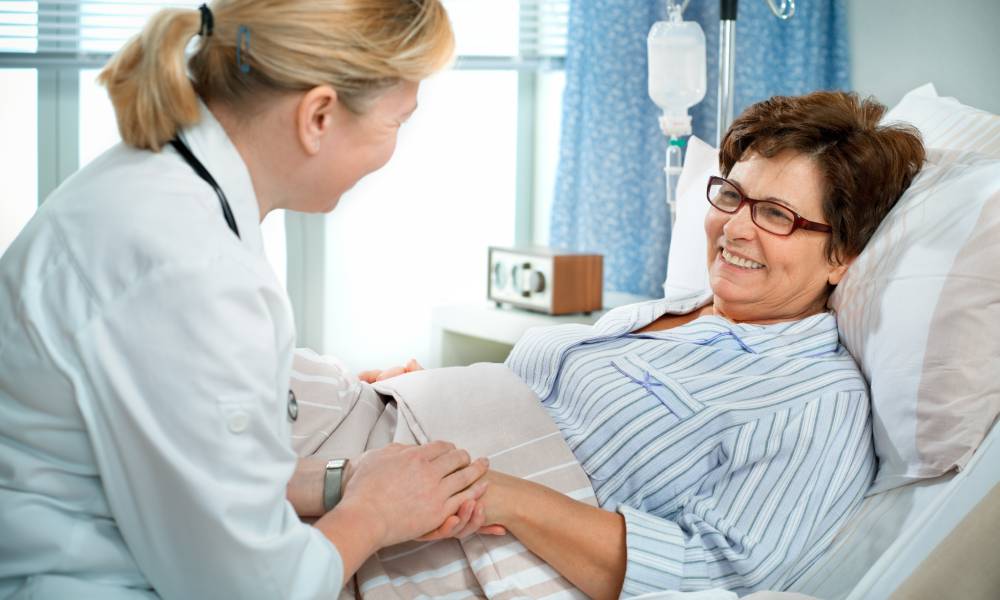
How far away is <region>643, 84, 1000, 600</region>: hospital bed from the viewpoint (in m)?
1.13

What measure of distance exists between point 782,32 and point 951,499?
228 cm

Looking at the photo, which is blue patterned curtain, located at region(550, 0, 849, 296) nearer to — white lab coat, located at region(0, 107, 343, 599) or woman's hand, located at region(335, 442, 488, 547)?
woman's hand, located at region(335, 442, 488, 547)

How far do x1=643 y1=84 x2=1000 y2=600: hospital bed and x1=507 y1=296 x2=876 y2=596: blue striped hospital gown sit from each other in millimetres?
34

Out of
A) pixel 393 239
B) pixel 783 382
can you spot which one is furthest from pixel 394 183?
pixel 783 382

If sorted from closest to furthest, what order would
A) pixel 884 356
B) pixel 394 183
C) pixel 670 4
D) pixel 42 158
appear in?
pixel 884 356
pixel 670 4
pixel 42 158
pixel 394 183

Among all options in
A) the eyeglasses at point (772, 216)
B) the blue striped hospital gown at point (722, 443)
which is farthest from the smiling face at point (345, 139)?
the eyeglasses at point (772, 216)

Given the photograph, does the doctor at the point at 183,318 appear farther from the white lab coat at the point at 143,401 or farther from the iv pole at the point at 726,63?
the iv pole at the point at 726,63

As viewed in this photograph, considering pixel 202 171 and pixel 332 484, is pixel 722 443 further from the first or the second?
pixel 202 171

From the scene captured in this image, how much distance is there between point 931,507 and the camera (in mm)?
1345

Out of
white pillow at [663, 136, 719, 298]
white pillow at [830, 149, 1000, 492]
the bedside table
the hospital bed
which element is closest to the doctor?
the hospital bed

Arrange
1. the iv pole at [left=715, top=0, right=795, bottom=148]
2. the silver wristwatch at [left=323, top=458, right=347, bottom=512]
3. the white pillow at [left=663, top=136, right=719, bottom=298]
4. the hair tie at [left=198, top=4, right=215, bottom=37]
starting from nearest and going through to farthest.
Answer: the hair tie at [left=198, top=4, right=215, bottom=37], the silver wristwatch at [left=323, top=458, right=347, bottom=512], the white pillow at [left=663, top=136, right=719, bottom=298], the iv pole at [left=715, top=0, right=795, bottom=148]

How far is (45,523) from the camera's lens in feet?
3.13

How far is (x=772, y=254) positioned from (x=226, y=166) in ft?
3.02

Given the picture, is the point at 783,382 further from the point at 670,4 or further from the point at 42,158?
the point at 42,158
